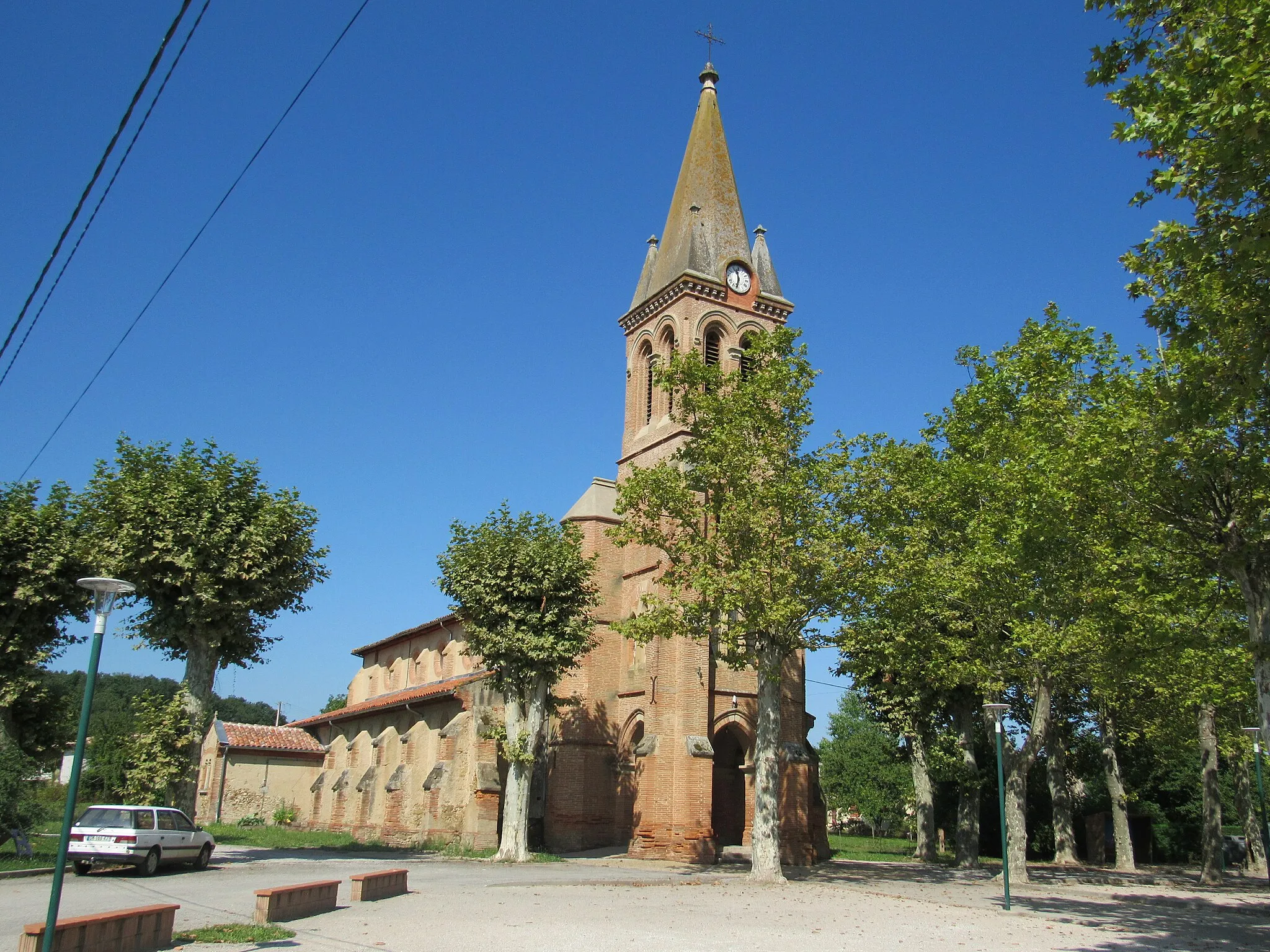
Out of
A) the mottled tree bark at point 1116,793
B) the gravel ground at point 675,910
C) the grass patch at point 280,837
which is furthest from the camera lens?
the grass patch at point 280,837

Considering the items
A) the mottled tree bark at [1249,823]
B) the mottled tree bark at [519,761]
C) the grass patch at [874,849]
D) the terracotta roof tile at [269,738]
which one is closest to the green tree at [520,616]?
the mottled tree bark at [519,761]

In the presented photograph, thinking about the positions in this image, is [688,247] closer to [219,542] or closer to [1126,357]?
[1126,357]

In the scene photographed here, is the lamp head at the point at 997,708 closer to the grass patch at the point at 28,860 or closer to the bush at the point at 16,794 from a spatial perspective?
the grass patch at the point at 28,860

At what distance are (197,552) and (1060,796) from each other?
31994 millimetres

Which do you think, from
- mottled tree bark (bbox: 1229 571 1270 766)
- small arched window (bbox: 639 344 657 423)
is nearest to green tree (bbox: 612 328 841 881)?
mottled tree bark (bbox: 1229 571 1270 766)

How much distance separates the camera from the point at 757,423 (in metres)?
25.5

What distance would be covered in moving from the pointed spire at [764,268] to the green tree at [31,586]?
85.7 ft

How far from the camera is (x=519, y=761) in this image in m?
28.8

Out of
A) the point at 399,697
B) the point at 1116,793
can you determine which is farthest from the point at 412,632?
the point at 1116,793

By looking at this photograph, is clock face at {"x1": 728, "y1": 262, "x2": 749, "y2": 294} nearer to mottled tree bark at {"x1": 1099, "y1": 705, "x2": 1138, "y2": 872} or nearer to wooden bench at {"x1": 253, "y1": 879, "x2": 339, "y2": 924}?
mottled tree bark at {"x1": 1099, "y1": 705, "x2": 1138, "y2": 872}

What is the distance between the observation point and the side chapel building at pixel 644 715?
30.4 meters

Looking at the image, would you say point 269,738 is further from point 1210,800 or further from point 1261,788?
point 1261,788

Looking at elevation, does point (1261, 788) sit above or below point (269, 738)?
below

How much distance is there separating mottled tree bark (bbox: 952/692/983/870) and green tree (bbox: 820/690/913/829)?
32.1 m
